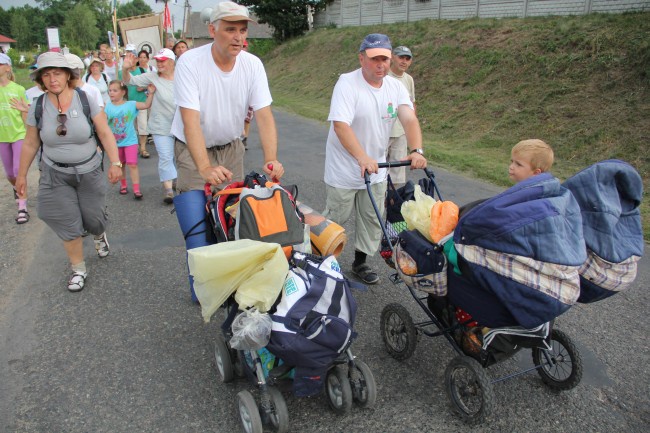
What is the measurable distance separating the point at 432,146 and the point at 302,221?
797 cm

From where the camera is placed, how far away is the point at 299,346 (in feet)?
7.80

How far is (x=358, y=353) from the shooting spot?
344cm

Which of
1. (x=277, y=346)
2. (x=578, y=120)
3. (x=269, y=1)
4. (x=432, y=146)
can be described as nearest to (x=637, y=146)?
(x=578, y=120)

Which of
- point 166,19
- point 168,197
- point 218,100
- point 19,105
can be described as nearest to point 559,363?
point 218,100

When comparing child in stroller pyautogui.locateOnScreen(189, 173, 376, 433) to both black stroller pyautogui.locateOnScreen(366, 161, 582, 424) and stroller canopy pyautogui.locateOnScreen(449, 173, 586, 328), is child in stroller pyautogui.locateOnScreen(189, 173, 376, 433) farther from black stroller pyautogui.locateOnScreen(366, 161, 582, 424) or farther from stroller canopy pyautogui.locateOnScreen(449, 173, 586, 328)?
stroller canopy pyautogui.locateOnScreen(449, 173, 586, 328)

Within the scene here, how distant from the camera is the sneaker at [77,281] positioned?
436cm

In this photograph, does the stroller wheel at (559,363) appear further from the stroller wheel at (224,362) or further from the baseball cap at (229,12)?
the baseball cap at (229,12)

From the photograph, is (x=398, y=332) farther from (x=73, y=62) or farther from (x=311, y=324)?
(x=73, y=62)

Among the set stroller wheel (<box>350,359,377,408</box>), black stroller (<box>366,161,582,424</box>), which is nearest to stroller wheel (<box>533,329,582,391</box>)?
black stroller (<box>366,161,582,424</box>)

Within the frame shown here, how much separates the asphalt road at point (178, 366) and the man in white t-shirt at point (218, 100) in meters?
1.20

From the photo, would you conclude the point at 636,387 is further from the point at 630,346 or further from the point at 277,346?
the point at 277,346

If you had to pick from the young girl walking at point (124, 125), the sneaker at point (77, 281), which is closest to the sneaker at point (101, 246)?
the sneaker at point (77, 281)

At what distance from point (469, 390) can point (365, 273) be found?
1852 mm

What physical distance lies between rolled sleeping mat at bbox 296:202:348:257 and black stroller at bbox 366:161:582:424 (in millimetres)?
380
